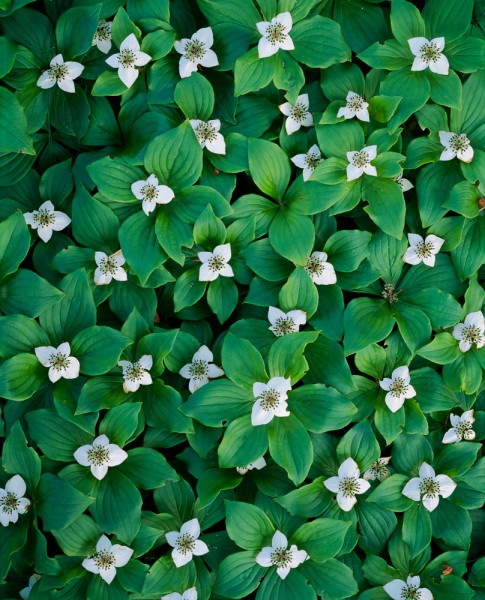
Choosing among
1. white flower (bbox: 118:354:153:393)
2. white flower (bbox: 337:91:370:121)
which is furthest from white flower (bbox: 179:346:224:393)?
white flower (bbox: 337:91:370:121)

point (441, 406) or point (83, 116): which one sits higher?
point (83, 116)

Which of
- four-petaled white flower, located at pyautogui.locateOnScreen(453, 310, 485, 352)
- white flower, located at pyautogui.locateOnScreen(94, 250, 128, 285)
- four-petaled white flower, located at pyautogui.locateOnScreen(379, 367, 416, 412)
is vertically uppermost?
white flower, located at pyautogui.locateOnScreen(94, 250, 128, 285)

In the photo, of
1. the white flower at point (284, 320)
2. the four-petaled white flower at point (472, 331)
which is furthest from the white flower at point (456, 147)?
the white flower at point (284, 320)

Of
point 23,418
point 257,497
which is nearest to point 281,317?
point 257,497

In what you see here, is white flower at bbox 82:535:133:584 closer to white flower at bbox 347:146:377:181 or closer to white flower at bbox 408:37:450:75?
white flower at bbox 347:146:377:181

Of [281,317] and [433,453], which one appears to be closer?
[281,317]

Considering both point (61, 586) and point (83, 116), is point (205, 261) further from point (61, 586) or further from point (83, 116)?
point (61, 586)

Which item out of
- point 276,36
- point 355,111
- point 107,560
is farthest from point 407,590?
point 276,36
